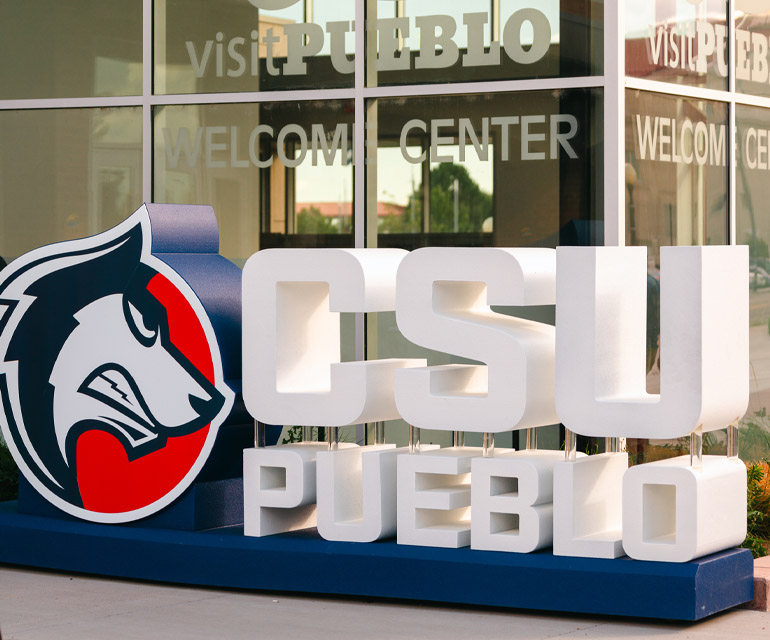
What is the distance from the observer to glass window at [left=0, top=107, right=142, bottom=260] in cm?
1165

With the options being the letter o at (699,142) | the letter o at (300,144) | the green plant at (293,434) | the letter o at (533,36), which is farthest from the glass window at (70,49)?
the letter o at (699,142)

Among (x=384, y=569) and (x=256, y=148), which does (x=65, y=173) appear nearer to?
(x=256, y=148)

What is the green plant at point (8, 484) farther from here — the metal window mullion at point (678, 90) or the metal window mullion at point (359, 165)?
the metal window mullion at point (678, 90)

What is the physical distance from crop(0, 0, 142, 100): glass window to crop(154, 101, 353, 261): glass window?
58 centimetres

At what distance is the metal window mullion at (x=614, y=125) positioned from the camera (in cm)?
971

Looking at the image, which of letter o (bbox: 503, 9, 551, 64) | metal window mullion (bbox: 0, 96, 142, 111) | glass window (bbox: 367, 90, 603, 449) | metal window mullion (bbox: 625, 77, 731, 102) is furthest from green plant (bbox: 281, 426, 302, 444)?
metal window mullion (bbox: 625, 77, 731, 102)

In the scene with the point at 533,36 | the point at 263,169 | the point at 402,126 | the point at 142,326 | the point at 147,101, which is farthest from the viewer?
the point at 147,101

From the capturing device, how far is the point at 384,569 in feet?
26.1

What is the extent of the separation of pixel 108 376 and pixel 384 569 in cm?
218

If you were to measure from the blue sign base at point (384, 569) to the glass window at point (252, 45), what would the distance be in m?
3.74

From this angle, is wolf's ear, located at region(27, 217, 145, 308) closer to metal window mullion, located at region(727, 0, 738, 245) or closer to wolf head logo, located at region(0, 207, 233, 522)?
wolf head logo, located at region(0, 207, 233, 522)

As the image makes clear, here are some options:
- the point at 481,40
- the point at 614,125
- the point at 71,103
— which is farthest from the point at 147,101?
the point at 614,125

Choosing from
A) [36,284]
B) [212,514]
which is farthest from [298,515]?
[36,284]

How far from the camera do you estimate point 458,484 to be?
8430mm
